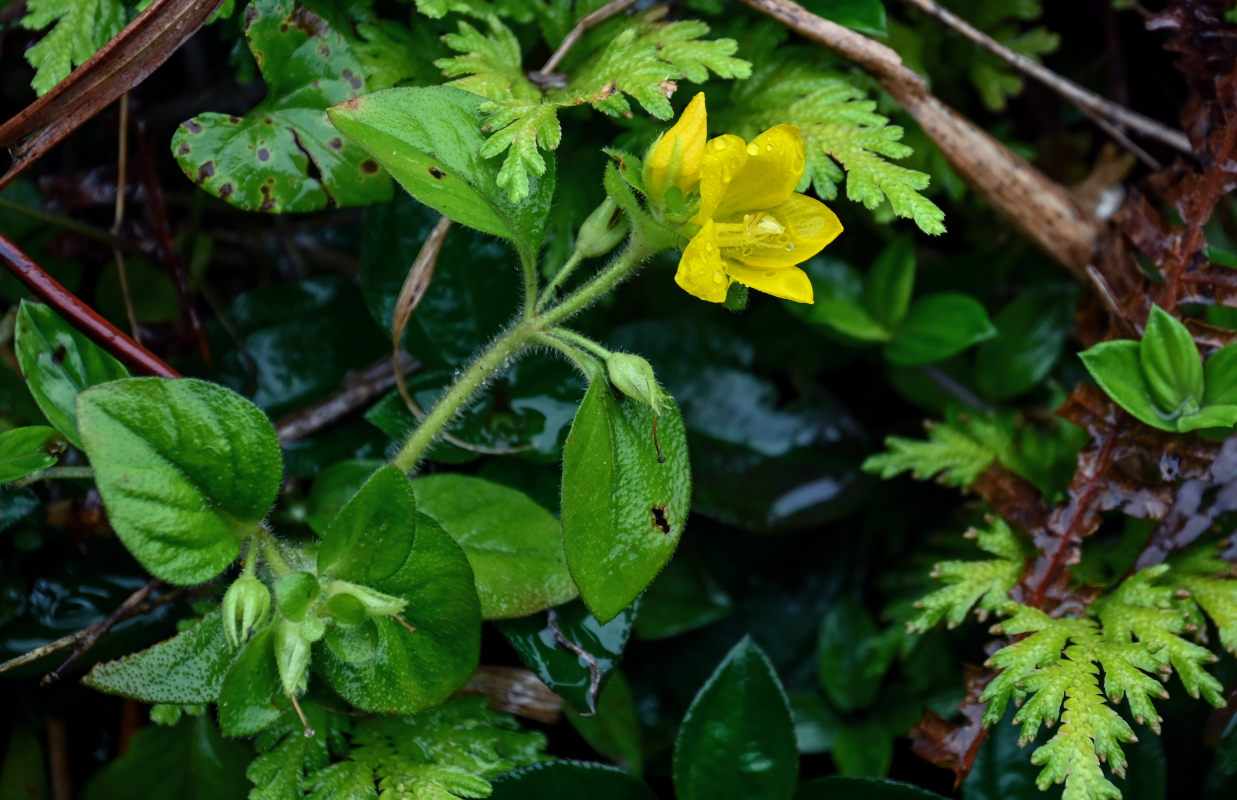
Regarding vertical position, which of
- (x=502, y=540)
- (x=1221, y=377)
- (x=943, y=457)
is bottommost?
(x=943, y=457)

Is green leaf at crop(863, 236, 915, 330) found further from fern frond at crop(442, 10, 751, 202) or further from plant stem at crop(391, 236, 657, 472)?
plant stem at crop(391, 236, 657, 472)

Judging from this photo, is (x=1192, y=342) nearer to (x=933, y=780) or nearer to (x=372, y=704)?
(x=933, y=780)

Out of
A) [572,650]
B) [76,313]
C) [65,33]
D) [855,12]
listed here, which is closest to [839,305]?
[855,12]

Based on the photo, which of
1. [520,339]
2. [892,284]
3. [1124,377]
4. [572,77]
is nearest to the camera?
[520,339]

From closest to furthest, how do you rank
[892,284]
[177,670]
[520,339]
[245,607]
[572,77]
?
[245,607], [177,670], [520,339], [572,77], [892,284]

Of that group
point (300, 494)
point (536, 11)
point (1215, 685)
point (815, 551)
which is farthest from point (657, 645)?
point (536, 11)

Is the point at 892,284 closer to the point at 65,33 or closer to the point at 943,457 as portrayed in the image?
the point at 943,457

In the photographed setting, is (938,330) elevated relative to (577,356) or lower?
lower

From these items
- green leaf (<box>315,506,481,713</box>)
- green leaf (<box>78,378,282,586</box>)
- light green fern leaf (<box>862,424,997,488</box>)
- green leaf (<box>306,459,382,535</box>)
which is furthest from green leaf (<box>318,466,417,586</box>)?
light green fern leaf (<box>862,424,997,488</box>)

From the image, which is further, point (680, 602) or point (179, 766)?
point (680, 602)
